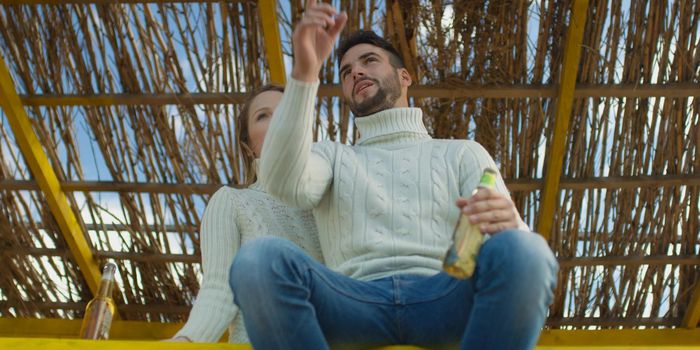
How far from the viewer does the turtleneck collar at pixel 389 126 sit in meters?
1.83

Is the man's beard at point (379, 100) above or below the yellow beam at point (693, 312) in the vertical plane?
above

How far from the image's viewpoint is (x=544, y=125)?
3.90 meters

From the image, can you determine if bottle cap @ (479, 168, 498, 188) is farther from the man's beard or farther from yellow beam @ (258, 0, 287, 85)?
yellow beam @ (258, 0, 287, 85)

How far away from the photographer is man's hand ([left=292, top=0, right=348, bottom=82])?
57.8 inches

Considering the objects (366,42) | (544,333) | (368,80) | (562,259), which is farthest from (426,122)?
(368,80)

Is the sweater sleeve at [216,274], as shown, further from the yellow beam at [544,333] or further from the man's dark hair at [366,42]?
the yellow beam at [544,333]

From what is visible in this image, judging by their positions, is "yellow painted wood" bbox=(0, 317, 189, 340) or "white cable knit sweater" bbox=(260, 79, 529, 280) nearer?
"white cable knit sweater" bbox=(260, 79, 529, 280)

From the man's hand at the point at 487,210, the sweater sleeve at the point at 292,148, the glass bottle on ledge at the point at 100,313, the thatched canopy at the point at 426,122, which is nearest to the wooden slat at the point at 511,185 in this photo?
the thatched canopy at the point at 426,122

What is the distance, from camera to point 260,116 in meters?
2.13

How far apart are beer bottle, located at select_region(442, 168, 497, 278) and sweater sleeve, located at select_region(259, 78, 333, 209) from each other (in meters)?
0.32

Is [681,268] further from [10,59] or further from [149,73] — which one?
[10,59]

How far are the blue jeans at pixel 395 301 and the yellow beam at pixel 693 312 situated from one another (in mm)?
3193

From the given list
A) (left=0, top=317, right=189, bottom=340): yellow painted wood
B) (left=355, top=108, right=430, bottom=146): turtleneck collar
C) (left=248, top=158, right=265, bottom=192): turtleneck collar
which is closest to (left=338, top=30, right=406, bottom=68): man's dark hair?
(left=355, top=108, right=430, bottom=146): turtleneck collar

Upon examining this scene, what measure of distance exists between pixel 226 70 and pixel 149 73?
33 centimetres
